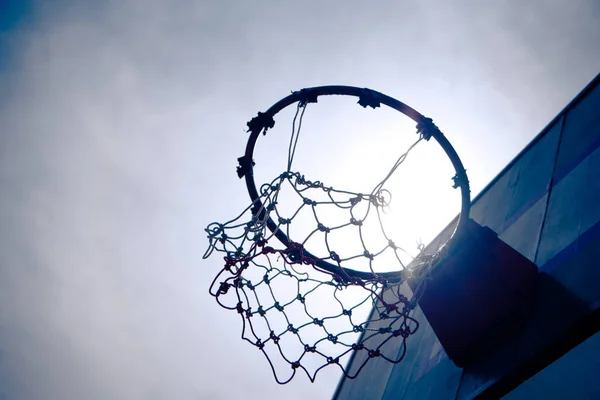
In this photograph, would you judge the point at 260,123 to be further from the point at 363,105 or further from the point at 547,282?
the point at 547,282

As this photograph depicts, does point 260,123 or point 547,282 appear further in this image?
point 260,123

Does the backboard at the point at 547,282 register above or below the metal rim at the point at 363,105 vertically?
below

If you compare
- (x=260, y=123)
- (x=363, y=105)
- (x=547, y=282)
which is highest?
(x=260, y=123)

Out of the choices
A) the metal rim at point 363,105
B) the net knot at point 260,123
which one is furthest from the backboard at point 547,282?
the net knot at point 260,123

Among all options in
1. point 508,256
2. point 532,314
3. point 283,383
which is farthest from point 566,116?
point 283,383

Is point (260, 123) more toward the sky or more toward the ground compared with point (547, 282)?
more toward the sky

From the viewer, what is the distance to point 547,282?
9.00 feet

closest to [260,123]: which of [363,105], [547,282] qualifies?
[363,105]

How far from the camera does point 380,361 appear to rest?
4637mm

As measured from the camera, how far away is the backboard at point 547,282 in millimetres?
2434

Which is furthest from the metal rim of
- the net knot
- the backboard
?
the backboard

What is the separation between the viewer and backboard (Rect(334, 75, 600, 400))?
243 centimetres

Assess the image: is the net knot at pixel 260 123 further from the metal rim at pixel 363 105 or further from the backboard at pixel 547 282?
the backboard at pixel 547 282

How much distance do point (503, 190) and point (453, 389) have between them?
82.3 inches
